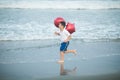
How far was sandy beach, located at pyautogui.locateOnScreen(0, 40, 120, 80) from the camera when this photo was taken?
588 centimetres

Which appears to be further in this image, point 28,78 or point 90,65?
point 90,65

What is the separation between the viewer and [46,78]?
5652mm

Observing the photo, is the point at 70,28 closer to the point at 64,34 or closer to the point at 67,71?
the point at 64,34

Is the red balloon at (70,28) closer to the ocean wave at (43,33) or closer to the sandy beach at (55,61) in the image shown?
the sandy beach at (55,61)

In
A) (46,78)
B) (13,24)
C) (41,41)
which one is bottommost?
(46,78)

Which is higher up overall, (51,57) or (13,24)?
(13,24)

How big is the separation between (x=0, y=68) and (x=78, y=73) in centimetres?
207

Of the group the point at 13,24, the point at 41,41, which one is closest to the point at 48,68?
the point at 41,41

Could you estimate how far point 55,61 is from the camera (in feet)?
23.5

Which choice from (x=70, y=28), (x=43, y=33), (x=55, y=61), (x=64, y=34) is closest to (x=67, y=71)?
(x=55, y=61)

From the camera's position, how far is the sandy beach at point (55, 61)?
19.3 ft

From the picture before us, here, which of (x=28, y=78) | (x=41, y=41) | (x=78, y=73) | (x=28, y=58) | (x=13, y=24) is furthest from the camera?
(x=13, y=24)

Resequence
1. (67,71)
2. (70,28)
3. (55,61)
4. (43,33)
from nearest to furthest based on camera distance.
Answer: (67,71), (55,61), (70,28), (43,33)

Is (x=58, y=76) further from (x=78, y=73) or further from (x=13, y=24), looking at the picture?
(x=13, y=24)
